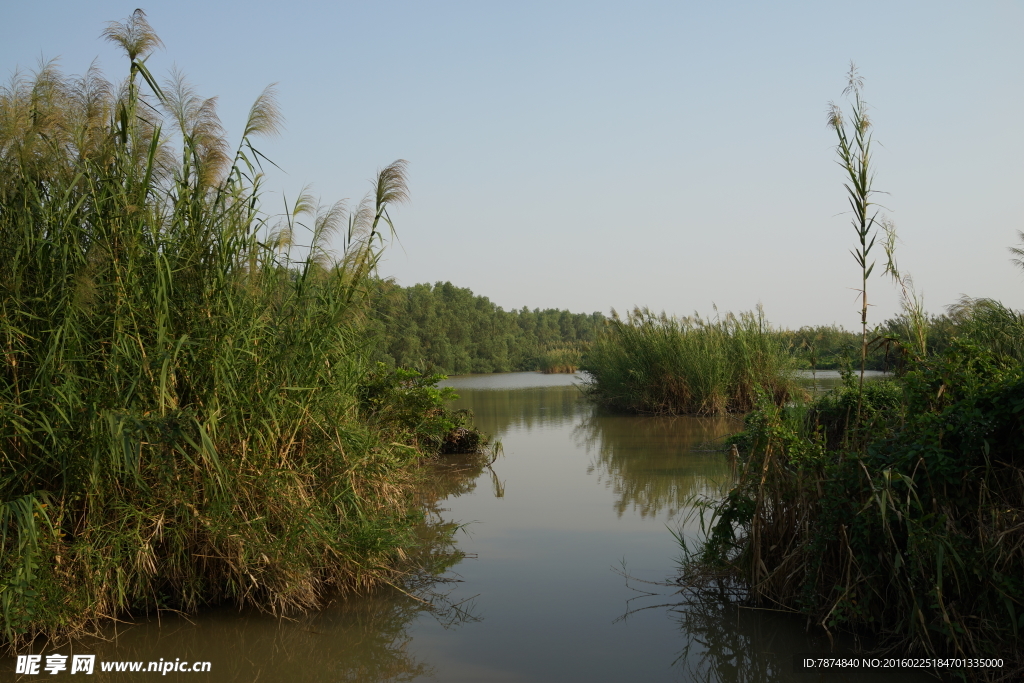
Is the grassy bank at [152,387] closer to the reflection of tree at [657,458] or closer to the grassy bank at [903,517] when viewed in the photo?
the grassy bank at [903,517]

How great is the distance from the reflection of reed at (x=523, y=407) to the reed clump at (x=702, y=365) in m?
1.69

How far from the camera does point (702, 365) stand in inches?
580

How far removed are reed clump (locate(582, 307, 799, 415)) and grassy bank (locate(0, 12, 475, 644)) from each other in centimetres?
1111

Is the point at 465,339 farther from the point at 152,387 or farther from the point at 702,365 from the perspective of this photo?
the point at 152,387

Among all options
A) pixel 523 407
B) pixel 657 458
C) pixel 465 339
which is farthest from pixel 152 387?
pixel 465 339

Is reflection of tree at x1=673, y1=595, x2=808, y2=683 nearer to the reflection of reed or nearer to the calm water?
the calm water

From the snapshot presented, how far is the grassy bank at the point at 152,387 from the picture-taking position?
3.68 metres

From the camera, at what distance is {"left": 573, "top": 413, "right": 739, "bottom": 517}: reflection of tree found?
7.32m

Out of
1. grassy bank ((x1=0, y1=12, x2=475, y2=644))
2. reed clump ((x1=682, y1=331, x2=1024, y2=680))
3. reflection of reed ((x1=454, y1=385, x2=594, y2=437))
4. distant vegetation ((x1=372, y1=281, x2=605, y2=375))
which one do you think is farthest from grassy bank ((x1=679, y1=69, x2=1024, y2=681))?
distant vegetation ((x1=372, y1=281, x2=605, y2=375))

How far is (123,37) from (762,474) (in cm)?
439

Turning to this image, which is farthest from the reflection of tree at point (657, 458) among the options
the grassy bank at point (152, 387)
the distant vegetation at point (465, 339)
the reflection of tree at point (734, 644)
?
the distant vegetation at point (465, 339)

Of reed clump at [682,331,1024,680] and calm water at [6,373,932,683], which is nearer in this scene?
reed clump at [682,331,1024,680]

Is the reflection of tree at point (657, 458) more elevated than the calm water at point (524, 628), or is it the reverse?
the reflection of tree at point (657, 458)

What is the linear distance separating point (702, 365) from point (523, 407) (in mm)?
5668
